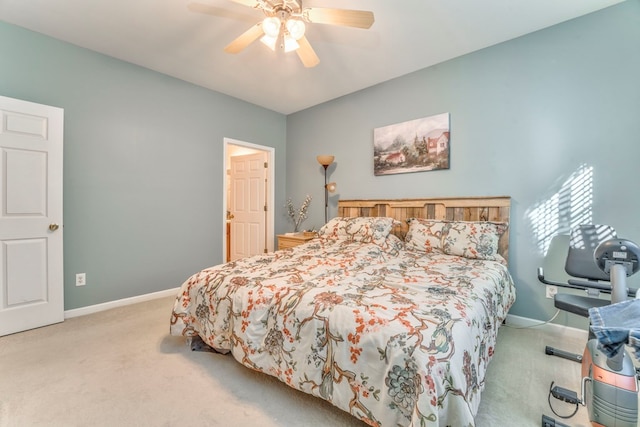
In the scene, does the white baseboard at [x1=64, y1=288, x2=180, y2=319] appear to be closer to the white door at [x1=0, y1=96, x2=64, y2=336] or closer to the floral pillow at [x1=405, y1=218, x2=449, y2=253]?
the white door at [x1=0, y1=96, x2=64, y2=336]

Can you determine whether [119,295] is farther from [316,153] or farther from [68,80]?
[316,153]

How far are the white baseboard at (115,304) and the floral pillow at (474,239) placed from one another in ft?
10.6

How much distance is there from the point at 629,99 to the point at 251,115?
160 inches

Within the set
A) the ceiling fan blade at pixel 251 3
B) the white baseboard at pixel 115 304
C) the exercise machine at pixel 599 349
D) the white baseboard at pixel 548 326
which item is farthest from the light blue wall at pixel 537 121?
the white baseboard at pixel 115 304

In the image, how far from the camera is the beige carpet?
1.43 metres

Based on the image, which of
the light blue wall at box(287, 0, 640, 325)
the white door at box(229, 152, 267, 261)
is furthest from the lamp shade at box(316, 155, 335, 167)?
the white door at box(229, 152, 267, 261)

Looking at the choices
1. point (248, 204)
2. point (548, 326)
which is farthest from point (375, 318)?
point (248, 204)

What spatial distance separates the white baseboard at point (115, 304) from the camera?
272 centimetres

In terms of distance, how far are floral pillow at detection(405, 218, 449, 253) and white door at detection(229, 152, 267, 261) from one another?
252 centimetres

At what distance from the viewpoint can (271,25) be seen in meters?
1.90

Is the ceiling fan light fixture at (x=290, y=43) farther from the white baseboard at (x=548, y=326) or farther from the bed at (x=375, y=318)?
the white baseboard at (x=548, y=326)

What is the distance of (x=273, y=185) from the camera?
4516 millimetres

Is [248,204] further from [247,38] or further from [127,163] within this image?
[247,38]

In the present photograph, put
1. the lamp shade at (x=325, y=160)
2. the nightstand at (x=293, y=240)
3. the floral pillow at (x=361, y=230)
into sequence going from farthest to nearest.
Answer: the lamp shade at (x=325, y=160) → the nightstand at (x=293, y=240) → the floral pillow at (x=361, y=230)
